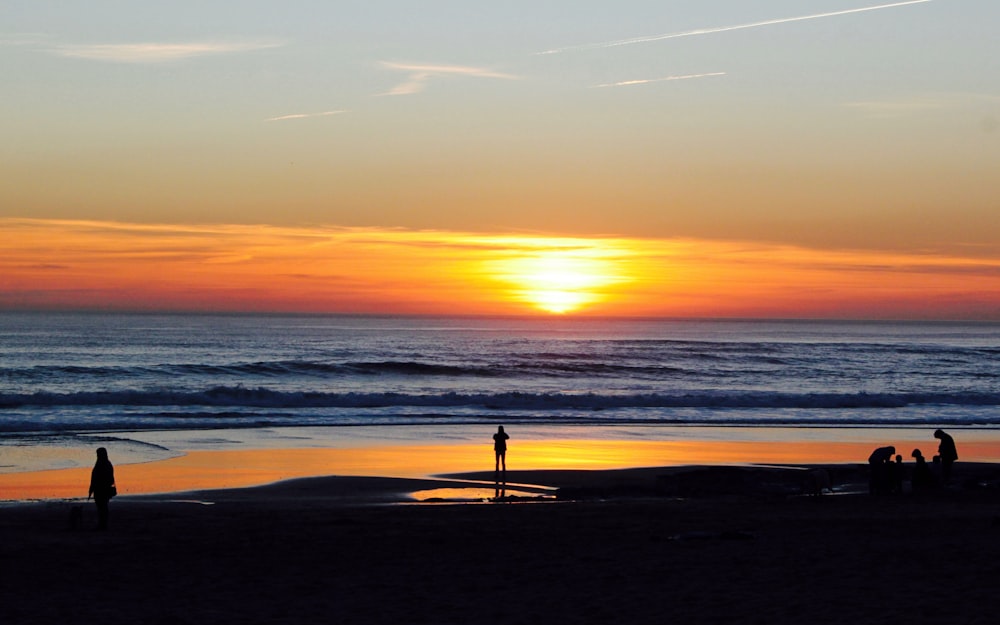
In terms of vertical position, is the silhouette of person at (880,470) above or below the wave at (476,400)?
below

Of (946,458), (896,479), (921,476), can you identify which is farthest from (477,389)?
(896,479)

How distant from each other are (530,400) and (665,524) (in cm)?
2878

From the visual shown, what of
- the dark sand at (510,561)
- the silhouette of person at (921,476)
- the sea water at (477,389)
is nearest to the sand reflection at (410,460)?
the dark sand at (510,561)

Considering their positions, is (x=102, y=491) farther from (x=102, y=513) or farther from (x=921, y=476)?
(x=921, y=476)

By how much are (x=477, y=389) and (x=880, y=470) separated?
105 feet

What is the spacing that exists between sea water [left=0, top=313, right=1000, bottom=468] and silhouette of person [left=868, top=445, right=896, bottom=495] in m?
14.8

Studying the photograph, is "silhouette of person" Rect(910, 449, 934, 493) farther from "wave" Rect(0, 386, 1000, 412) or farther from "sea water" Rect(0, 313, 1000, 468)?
"wave" Rect(0, 386, 1000, 412)

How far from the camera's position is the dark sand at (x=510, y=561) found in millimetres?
9656

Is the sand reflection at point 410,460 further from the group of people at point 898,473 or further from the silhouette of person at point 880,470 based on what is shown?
the silhouette of person at point 880,470

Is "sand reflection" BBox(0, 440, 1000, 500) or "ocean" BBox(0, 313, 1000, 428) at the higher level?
"ocean" BBox(0, 313, 1000, 428)

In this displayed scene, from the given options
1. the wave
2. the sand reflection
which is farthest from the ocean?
the sand reflection

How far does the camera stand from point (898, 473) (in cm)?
1870

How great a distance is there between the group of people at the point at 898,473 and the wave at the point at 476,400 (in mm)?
22124

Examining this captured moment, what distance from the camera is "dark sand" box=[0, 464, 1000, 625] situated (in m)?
9.66
